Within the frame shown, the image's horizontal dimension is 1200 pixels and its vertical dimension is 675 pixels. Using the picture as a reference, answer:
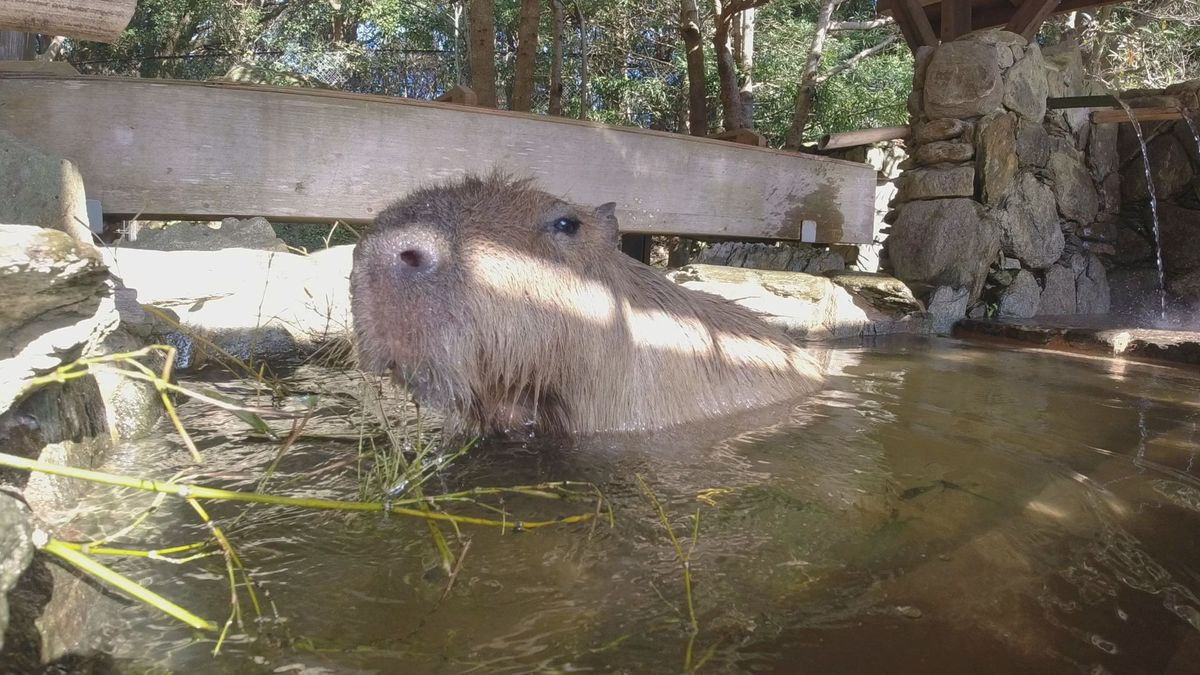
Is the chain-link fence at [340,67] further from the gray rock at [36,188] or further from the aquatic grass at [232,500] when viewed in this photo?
the aquatic grass at [232,500]

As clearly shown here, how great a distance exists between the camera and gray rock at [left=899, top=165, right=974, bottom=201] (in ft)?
23.7

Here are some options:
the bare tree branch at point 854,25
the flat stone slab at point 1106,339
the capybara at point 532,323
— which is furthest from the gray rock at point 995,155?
the bare tree branch at point 854,25

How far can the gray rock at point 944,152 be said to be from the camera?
23.7 ft

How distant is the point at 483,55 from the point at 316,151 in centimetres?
310

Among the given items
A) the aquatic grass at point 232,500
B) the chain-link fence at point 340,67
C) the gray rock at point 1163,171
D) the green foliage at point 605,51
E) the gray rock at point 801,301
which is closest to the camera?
the aquatic grass at point 232,500

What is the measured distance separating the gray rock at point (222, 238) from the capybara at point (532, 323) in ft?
6.65

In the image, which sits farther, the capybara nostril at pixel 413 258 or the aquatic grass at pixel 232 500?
the capybara nostril at pixel 413 258

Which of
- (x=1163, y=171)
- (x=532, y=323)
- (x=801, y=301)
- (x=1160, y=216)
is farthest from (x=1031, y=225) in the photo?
(x=532, y=323)

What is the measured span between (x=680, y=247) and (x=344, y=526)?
9.80 metres

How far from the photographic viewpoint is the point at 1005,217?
7.43 metres

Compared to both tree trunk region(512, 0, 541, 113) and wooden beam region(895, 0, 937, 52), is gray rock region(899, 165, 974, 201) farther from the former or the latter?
tree trunk region(512, 0, 541, 113)

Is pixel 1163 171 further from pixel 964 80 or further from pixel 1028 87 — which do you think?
pixel 964 80

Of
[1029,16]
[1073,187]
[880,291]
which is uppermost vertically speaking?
[1029,16]

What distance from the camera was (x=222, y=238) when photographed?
13.5 feet
